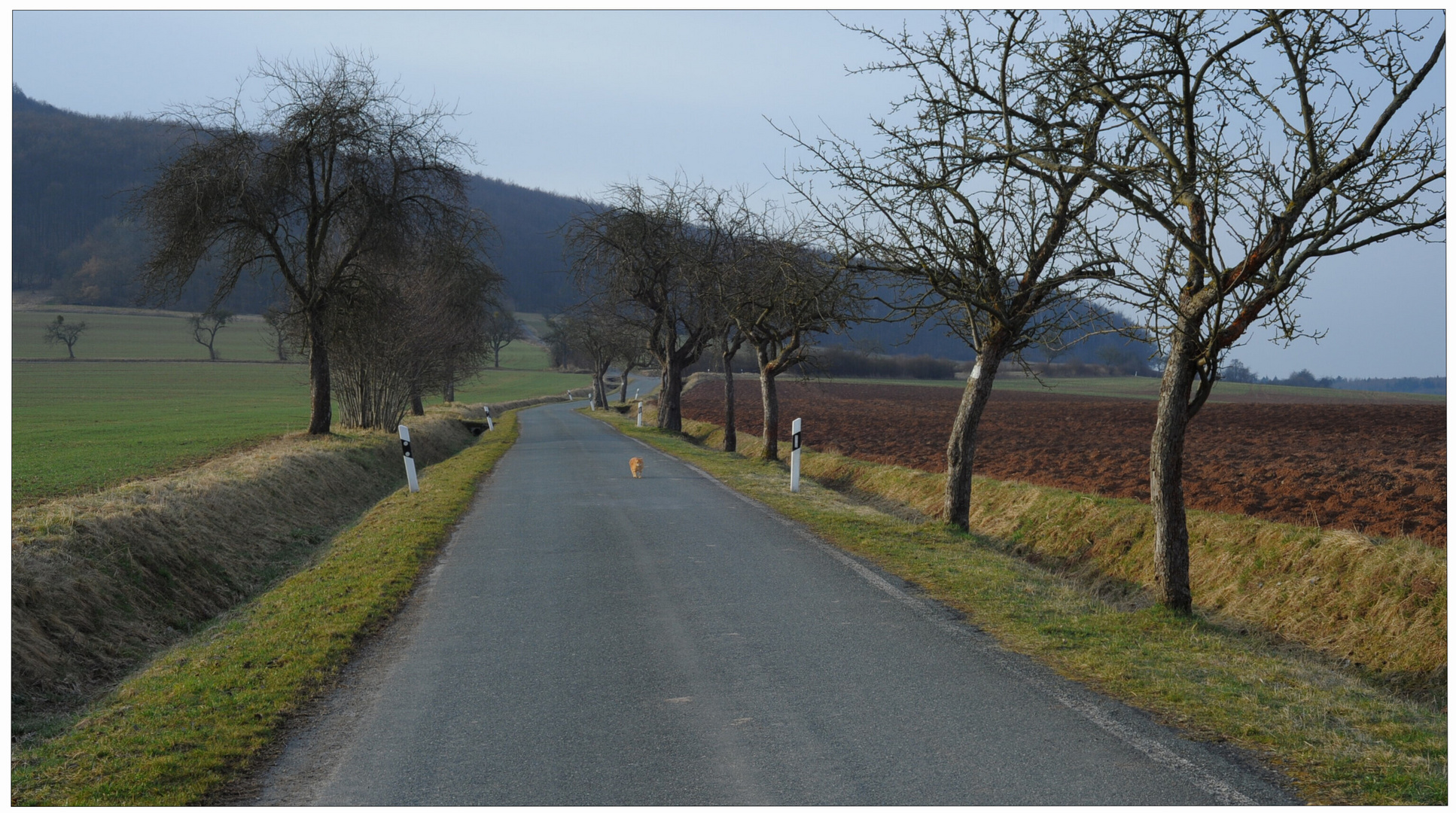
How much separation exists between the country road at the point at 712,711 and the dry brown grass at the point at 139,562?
6.85 ft

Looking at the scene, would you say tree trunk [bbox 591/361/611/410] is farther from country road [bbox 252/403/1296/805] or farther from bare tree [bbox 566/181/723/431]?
country road [bbox 252/403/1296/805]

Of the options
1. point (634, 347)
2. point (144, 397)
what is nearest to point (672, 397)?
point (634, 347)

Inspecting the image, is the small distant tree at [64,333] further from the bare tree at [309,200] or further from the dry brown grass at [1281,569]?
the dry brown grass at [1281,569]

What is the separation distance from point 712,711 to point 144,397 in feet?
188

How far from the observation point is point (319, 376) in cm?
2323

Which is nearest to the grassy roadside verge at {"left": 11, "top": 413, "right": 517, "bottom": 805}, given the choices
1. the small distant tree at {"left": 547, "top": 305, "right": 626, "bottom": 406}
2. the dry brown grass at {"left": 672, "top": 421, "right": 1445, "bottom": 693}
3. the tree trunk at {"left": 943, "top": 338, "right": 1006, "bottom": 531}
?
the tree trunk at {"left": 943, "top": 338, "right": 1006, "bottom": 531}

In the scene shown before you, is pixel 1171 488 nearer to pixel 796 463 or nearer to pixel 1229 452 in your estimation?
pixel 796 463

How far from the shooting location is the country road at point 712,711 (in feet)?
12.1

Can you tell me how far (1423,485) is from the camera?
13086 millimetres

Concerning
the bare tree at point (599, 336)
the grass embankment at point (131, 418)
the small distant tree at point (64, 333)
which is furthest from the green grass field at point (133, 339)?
the bare tree at point (599, 336)

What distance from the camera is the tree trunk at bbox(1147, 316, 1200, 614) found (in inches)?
292

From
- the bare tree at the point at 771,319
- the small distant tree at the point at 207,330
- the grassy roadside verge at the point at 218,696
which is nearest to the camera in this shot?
the grassy roadside verge at the point at 218,696

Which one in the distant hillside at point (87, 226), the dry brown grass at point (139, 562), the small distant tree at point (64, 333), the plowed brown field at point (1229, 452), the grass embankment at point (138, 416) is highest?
the distant hillside at point (87, 226)

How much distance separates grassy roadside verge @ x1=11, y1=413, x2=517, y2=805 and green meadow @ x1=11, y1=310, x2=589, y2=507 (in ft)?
21.8
